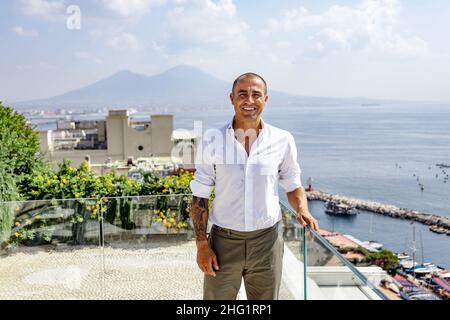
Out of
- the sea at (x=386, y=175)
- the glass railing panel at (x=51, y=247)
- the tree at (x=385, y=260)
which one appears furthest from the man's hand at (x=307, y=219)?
the sea at (x=386, y=175)

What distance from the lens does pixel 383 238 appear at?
46.3 meters

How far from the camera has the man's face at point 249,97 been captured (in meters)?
1.66

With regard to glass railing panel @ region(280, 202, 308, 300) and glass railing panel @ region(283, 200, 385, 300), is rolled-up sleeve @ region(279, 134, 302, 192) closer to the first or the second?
glass railing panel @ region(283, 200, 385, 300)

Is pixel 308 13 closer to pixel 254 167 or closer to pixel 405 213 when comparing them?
pixel 405 213

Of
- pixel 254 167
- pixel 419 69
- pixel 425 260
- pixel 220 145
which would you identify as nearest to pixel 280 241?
pixel 254 167

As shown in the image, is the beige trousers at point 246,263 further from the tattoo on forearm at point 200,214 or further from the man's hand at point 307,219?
the man's hand at point 307,219

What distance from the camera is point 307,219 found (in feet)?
6.70

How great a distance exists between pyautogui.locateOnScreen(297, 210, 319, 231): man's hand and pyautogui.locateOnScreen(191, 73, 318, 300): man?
235 mm

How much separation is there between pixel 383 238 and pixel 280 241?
48.1 metres

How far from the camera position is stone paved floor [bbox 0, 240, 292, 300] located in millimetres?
3416

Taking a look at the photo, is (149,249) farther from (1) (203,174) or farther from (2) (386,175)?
(2) (386,175)

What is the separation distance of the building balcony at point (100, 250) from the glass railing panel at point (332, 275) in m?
1.24

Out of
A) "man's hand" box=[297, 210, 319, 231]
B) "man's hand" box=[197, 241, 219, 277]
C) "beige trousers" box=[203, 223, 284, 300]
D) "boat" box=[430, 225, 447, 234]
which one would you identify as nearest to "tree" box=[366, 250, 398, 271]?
"boat" box=[430, 225, 447, 234]

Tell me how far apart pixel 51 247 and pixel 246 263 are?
102 inches
